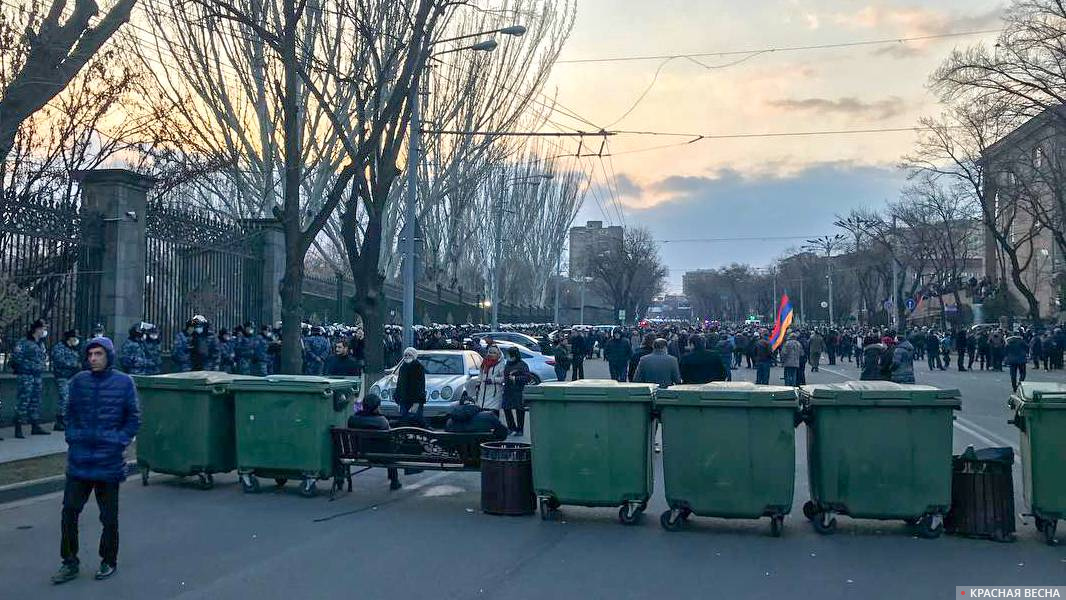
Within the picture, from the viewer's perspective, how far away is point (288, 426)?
1000 centimetres

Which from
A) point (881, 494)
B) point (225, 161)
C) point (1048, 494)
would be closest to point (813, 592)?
point (881, 494)

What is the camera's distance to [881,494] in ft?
26.5

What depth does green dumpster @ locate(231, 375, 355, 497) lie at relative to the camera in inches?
390

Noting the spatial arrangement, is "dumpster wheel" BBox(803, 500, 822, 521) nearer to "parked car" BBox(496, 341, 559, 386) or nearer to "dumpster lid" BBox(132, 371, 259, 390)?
"dumpster lid" BBox(132, 371, 259, 390)

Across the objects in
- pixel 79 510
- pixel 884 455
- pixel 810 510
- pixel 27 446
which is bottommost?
pixel 810 510

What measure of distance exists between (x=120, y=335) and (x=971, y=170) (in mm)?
37672

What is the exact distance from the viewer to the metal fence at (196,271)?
17.9 m

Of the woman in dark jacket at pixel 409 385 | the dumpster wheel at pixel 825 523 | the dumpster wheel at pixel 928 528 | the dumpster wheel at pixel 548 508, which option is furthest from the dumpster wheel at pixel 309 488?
the dumpster wheel at pixel 928 528

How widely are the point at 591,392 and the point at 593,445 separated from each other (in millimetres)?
469

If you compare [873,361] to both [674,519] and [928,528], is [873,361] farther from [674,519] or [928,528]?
[674,519]

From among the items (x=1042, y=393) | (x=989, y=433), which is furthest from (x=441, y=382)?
(x=1042, y=393)

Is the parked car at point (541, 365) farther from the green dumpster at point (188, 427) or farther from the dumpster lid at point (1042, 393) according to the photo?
the dumpster lid at point (1042, 393)

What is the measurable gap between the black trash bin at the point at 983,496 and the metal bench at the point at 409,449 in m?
4.28

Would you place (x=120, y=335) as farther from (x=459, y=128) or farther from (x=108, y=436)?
(x=459, y=128)
